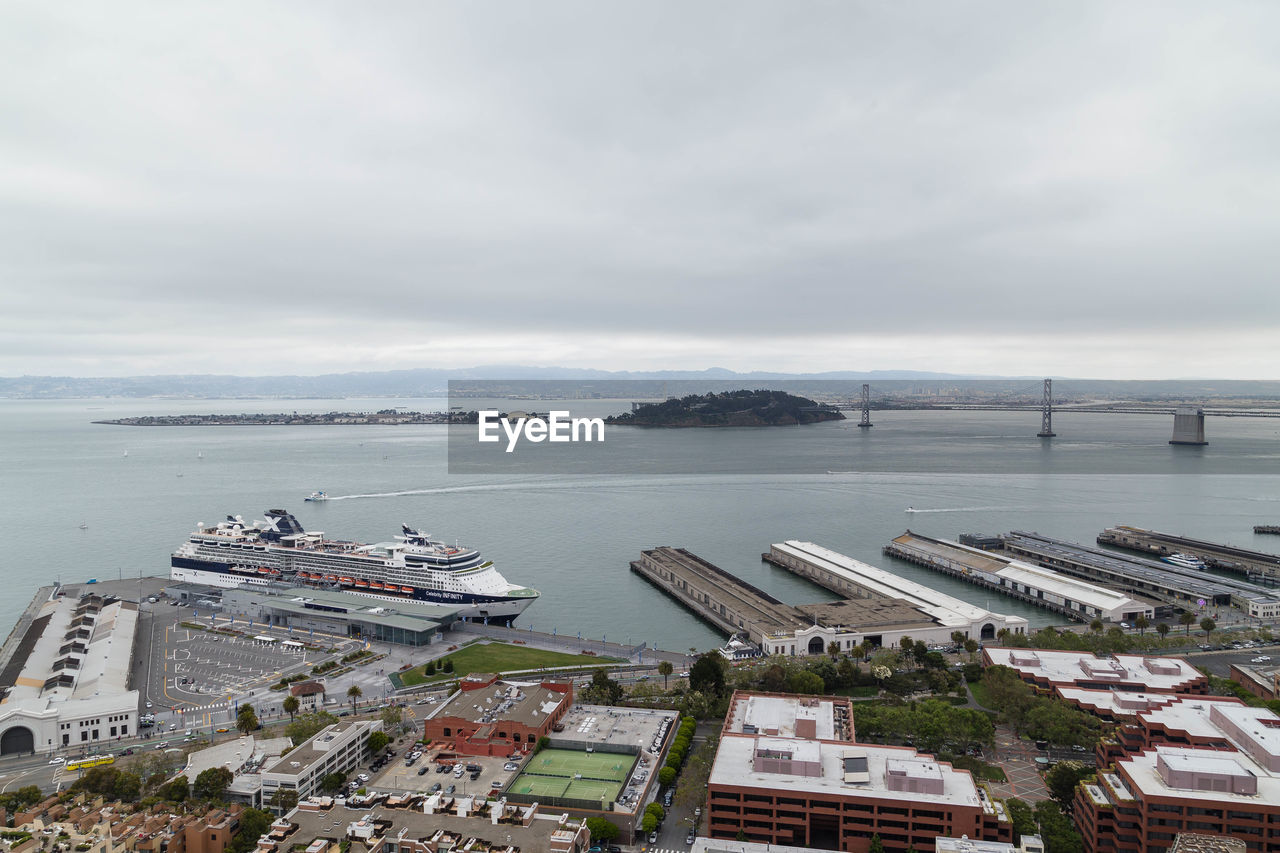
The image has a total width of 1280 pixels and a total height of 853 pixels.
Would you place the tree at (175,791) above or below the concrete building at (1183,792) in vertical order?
below

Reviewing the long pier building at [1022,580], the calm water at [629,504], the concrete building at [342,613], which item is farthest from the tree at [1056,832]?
the concrete building at [342,613]

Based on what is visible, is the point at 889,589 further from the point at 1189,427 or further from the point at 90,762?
the point at 1189,427

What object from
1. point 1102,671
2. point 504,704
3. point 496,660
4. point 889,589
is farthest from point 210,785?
point 889,589

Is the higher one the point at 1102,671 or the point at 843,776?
the point at 843,776

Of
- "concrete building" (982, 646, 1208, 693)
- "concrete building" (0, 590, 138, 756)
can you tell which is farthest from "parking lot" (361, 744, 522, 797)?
"concrete building" (982, 646, 1208, 693)

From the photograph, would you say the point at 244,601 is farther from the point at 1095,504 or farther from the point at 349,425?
the point at 349,425

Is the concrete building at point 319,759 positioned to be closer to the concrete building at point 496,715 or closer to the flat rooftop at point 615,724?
the concrete building at point 496,715

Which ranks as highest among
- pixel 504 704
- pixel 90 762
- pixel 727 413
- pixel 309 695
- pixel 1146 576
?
pixel 727 413
